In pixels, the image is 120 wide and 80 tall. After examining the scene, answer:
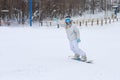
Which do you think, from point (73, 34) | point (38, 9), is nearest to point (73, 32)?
point (73, 34)

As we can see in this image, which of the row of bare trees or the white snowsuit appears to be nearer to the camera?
the white snowsuit

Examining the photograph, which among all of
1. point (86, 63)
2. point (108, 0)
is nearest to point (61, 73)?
point (86, 63)

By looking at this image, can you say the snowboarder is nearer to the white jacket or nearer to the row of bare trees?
the white jacket

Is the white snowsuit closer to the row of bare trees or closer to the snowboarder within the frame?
the snowboarder

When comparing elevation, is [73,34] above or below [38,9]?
below

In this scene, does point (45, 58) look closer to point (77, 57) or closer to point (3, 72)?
point (77, 57)

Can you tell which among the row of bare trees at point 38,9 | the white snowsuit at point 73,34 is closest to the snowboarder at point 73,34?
the white snowsuit at point 73,34

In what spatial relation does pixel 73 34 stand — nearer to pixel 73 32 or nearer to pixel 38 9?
pixel 73 32

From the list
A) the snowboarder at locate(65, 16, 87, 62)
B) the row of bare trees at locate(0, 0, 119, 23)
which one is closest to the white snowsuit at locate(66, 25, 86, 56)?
the snowboarder at locate(65, 16, 87, 62)

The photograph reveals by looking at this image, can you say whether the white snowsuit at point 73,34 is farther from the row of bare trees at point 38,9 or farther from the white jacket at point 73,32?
the row of bare trees at point 38,9

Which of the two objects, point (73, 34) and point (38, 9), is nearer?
point (73, 34)

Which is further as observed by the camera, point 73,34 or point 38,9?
point 38,9

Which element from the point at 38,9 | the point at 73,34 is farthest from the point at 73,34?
the point at 38,9

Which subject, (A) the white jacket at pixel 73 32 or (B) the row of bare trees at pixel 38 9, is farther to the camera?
(B) the row of bare trees at pixel 38 9
